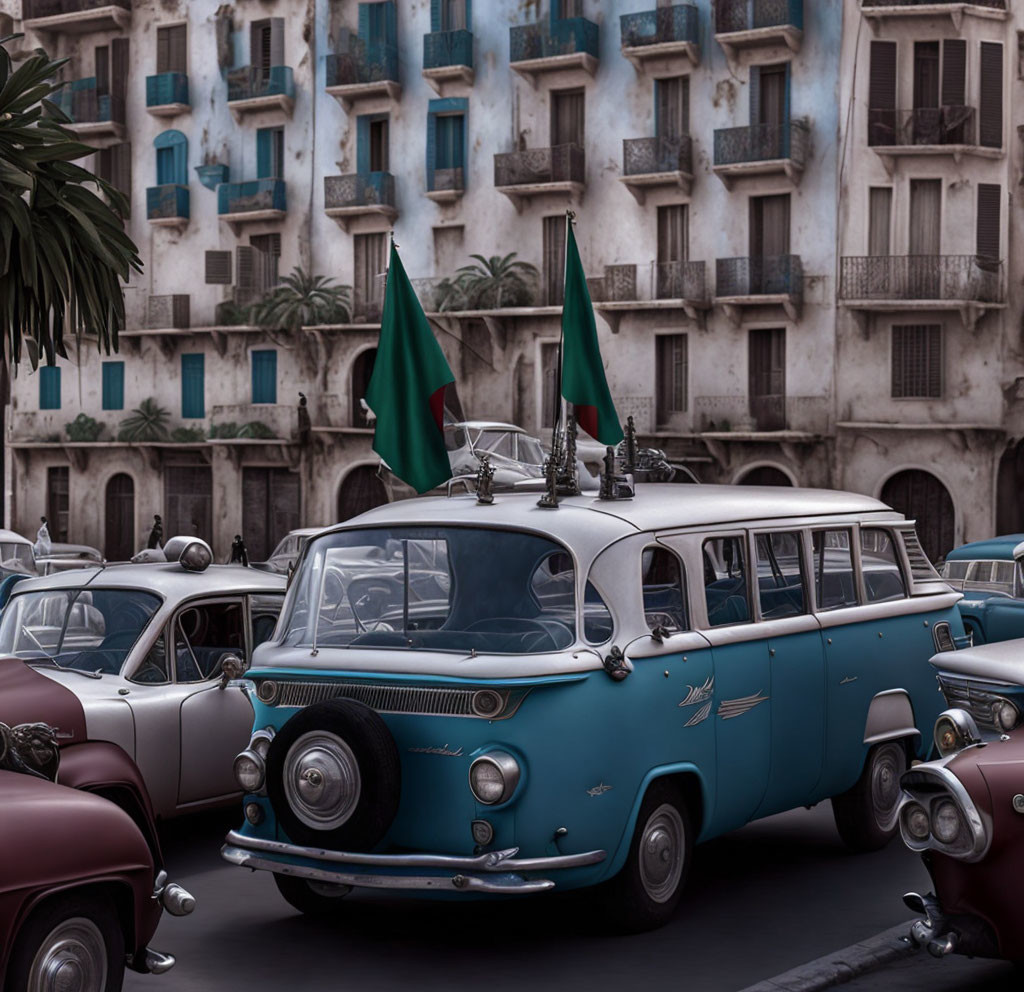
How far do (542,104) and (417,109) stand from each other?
12.0 ft

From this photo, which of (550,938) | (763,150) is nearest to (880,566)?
(550,938)

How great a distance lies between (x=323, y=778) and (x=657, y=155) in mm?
32683

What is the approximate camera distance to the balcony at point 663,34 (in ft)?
124

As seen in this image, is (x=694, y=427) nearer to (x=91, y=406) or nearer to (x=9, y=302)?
(x=91, y=406)

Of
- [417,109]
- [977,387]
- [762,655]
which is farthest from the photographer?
[417,109]

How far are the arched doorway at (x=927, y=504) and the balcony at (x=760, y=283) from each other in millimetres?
4425

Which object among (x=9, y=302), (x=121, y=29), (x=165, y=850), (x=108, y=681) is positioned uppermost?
(x=121, y=29)

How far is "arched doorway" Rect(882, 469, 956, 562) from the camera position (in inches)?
1403

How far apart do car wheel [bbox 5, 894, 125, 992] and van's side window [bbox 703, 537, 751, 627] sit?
348cm

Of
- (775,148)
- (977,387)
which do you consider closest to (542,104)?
(775,148)

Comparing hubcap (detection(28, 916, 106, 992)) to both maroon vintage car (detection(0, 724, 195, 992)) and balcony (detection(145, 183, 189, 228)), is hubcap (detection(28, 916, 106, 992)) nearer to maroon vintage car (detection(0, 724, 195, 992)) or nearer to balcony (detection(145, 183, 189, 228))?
maroon vintage car (detection(0, 724, 195, 992))

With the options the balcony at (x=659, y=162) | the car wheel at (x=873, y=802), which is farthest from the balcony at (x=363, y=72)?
the car wheel at (x=873, y=802)

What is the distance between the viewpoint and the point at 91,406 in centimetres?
4825

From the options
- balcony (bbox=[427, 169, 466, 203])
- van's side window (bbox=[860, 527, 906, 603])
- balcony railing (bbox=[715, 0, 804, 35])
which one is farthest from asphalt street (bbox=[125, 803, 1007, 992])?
balcony (bbox=[427, 169, 466, 203])
